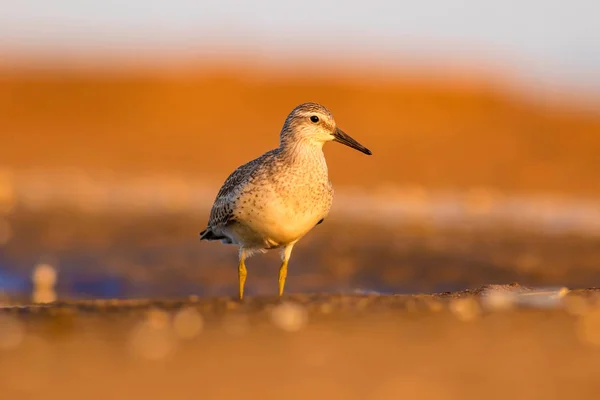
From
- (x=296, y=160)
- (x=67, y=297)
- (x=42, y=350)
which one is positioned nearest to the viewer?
(x=42, y=350)

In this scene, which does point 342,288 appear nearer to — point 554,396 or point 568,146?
point 554,396

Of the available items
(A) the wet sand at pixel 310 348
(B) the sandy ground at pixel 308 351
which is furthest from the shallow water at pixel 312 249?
(B) the sandy ground at pixel 308 351

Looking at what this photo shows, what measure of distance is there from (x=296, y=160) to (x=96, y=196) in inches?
398

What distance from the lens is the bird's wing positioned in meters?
9.51

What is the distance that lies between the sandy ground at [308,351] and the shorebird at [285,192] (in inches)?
81.9

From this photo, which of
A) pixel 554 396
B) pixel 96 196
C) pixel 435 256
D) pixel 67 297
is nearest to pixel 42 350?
pixel 554 396

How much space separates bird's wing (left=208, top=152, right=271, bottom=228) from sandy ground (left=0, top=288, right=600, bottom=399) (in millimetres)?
2460

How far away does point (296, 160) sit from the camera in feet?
30.9

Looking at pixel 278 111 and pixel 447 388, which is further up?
pixel 278 111

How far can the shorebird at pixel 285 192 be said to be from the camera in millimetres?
9164

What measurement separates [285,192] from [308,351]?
11.1ft

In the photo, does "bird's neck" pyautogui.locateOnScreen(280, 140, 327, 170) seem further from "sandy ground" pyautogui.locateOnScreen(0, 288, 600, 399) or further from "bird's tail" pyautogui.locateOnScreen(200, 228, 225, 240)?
"sandy ground" pyautogui.locateOnScreen(0, 288, 600, 399)

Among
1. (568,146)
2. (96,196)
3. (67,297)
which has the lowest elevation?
(67,297)

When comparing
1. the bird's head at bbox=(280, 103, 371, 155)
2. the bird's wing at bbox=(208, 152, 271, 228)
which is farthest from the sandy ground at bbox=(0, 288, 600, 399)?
the bird's head at bbox=(280, 103, 371, 155)
